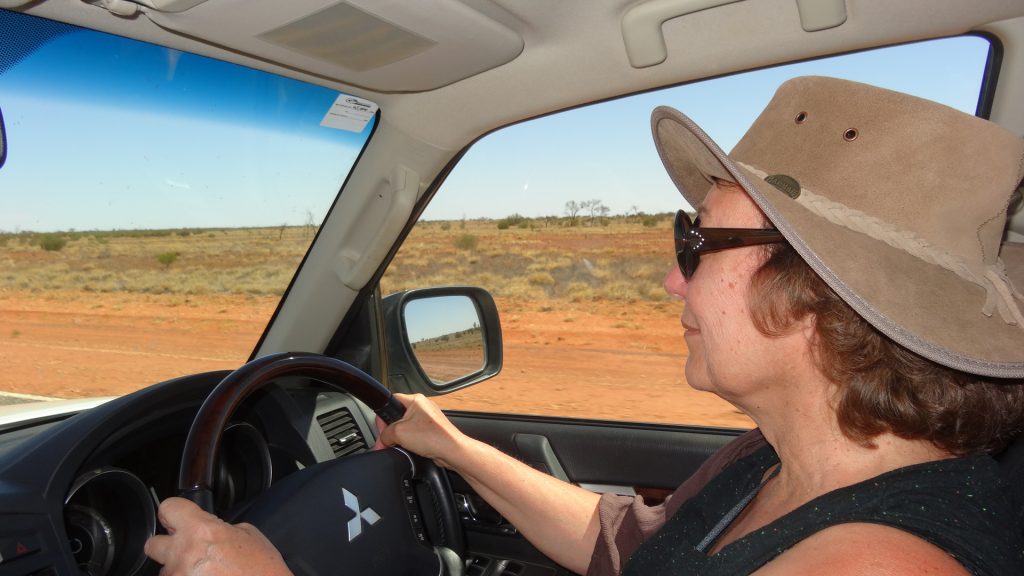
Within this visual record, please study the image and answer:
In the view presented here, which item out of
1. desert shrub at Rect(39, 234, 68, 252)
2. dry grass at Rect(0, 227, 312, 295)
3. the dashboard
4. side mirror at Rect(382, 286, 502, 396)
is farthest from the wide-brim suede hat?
desert shrub at Rect(39, 234, 68, 252)

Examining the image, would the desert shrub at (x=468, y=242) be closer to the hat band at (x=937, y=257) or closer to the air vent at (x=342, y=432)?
the air vent at (x=342, y=432)

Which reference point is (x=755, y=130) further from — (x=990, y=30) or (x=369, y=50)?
(x=369, y=50)

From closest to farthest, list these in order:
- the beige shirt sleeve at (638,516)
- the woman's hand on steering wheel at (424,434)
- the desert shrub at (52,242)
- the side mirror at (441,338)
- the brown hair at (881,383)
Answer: the brown hair at (881,383) → the beige shirt sleeve at (638,516) → the woman's hand on steering wheel at (424,434) → the desert shrub at (52,242) → the side mirror at (441,338)

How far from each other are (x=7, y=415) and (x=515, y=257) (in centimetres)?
1227

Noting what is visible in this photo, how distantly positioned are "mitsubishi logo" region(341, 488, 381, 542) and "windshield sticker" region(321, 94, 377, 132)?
1.61 metres

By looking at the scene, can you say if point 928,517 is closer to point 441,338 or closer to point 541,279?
point 441,338

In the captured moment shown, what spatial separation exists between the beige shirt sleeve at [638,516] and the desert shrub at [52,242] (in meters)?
2.28

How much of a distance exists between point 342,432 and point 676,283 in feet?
4.76

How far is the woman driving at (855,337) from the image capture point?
4.39ft

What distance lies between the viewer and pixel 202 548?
4.66 feet

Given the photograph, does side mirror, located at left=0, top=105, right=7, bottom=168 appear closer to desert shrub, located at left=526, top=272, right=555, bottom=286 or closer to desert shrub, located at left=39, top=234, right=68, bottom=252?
A: desert shrub, located at left=39, top=234, right=68, bottom=252

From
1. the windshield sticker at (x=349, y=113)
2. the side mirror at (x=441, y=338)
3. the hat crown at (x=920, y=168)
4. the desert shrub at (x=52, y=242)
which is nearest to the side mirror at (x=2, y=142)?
the desert shrub at (x=52, y=242)

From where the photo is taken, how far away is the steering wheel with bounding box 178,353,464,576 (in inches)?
64.2

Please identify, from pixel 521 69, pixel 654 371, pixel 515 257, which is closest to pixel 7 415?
pixel 521 69
